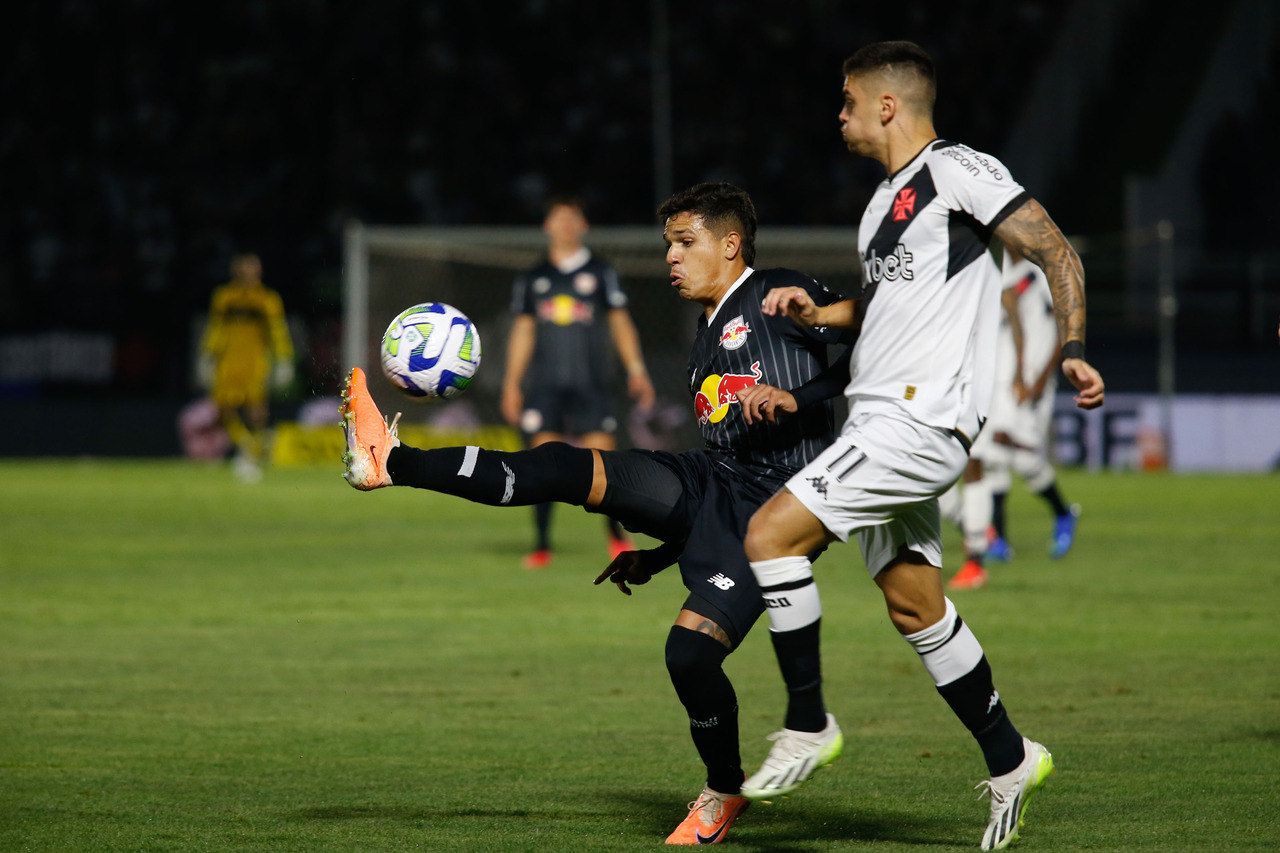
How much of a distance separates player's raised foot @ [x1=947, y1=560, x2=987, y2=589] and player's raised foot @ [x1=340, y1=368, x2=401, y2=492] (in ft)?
19.2

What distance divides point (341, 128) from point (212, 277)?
372 cm

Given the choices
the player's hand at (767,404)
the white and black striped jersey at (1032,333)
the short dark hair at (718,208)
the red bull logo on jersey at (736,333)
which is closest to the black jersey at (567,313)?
the white and black striped jersey at (1032,333)

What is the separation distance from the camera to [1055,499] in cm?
1123

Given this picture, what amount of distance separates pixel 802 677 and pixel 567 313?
7522 mm

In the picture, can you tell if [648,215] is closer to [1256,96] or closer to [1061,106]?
[1061,106]

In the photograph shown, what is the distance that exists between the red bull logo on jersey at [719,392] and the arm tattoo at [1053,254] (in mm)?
828

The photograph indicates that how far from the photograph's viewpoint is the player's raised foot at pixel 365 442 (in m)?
4.31

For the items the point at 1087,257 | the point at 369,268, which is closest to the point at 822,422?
the point at 369,268

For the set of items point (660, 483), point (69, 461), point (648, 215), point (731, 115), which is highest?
point (731, 115)

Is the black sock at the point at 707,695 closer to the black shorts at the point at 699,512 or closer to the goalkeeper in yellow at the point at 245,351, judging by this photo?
the black shorts at the point at 699,512

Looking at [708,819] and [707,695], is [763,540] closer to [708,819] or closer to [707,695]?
[707,695]

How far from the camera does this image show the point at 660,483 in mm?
4410

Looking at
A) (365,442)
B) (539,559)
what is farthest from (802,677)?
(539,559)

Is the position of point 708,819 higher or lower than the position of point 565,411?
lower
